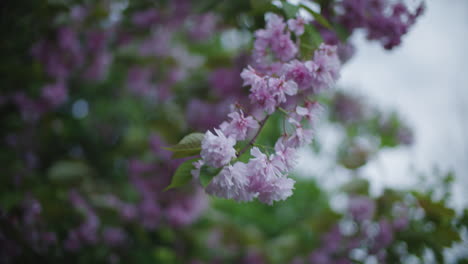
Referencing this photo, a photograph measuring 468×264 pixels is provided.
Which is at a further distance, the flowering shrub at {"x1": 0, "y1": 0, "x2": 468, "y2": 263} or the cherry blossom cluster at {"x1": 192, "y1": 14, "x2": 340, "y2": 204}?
the flowering shrub at {"x1": 0, "y1": 0, "x2": 468, "y2": 263}

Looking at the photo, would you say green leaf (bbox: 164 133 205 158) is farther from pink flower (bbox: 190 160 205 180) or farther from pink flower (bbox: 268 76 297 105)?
pink flower (bbox: 268 76 297 105)

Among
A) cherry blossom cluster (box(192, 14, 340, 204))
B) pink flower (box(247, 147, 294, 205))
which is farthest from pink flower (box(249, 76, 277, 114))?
pink flower (box(247, 147, 294, 205))

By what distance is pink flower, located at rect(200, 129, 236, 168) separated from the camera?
584mm

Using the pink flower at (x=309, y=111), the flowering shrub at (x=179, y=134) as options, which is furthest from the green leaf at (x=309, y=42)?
the pink flower at (x=309, y=111)

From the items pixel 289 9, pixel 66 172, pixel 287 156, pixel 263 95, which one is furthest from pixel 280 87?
pixel 66 172

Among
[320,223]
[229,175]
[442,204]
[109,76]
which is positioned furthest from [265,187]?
[109,76]

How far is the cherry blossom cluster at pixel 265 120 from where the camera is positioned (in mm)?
604

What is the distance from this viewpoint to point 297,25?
80 centimetres

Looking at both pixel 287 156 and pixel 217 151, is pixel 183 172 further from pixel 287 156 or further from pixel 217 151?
pixel 287 156

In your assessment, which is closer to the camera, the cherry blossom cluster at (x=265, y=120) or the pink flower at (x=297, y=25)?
the cherry blossom cluster at (x=265, y=120)

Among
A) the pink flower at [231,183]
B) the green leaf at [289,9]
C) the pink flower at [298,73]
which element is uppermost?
the green leaf at [289,9]

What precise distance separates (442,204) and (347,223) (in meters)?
0.49

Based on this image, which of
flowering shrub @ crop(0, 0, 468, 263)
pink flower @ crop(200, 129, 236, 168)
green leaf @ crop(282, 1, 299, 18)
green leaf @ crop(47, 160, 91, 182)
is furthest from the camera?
green leaf @ crop(47, 160, 91, 182)

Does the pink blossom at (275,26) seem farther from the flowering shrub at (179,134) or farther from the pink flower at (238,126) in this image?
the pink flower at (238,126)
